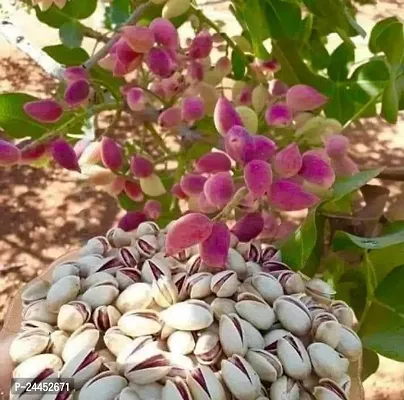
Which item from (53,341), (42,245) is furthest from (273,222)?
(42,245)

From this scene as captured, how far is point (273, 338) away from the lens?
0.45 metres

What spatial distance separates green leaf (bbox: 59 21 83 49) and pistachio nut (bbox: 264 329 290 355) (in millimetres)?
433

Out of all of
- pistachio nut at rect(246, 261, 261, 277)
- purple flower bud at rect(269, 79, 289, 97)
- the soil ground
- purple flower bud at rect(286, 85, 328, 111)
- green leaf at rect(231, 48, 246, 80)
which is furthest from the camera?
the soil ground

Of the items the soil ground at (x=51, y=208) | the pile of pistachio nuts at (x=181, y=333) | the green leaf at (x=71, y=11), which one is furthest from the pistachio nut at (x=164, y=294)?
the soil ground at (x=51, y=208)

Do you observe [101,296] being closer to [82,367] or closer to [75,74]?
[82,367]

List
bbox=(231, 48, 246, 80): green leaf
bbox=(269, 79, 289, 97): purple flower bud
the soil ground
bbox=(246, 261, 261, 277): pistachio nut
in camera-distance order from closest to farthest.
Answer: bbox=(246, 261, 261, 277): pistachio nut, bbox=(269, 79, 289, 97): purple flower bud, bbox=(231, 48, 246, 80): green leaf, the soil ground

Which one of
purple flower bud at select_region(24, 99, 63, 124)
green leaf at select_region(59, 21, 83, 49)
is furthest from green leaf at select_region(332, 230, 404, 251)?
green leaf at select_region(59, 21, 83, 49)

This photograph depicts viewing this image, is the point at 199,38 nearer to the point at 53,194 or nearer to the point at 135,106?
the point at 135,106

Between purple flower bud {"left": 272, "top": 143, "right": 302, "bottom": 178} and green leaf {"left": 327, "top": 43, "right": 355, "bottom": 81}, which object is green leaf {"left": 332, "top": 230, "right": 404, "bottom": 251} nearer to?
purple flower bud {"left": 272, "top": 143, "right": 302, "bottom": 178}

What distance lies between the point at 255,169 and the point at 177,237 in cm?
6

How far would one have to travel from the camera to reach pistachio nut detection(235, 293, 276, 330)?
0.46 m

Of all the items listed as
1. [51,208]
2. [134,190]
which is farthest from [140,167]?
[51,208]

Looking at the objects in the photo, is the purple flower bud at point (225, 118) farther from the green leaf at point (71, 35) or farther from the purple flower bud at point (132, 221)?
the green leaf at point (71, 35)

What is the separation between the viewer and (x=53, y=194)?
164cm
